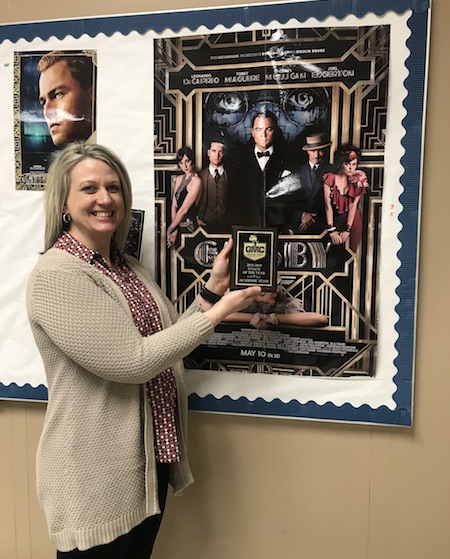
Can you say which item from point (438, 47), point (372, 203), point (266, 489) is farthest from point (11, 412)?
point (438, 47)

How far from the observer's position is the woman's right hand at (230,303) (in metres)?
1.13

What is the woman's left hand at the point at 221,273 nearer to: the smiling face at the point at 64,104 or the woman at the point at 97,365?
the woman at the point at 97,365

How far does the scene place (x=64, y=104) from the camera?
55.6 inches

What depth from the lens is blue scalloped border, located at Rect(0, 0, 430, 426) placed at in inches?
48.3

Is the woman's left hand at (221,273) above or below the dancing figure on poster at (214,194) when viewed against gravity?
below

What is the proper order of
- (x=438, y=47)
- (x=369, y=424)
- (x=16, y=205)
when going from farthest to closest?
(x=16, y=205), (x=369, y=424), (x=438, y=47)

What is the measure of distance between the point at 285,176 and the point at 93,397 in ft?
2.40

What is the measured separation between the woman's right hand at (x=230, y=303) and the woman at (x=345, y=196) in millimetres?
284

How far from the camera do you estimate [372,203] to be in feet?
4.20

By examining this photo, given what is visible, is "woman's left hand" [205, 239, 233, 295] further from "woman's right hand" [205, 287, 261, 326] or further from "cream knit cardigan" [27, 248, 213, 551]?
"cream knit cardigan" [27, 248, 213, 551]

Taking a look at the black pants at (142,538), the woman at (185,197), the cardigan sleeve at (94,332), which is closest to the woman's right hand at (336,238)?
the woman at (185,197)

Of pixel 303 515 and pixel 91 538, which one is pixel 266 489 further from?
pixel 91 538

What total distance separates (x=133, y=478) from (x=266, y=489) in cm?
48

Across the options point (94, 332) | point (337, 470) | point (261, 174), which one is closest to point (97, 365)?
point (94, 332)
